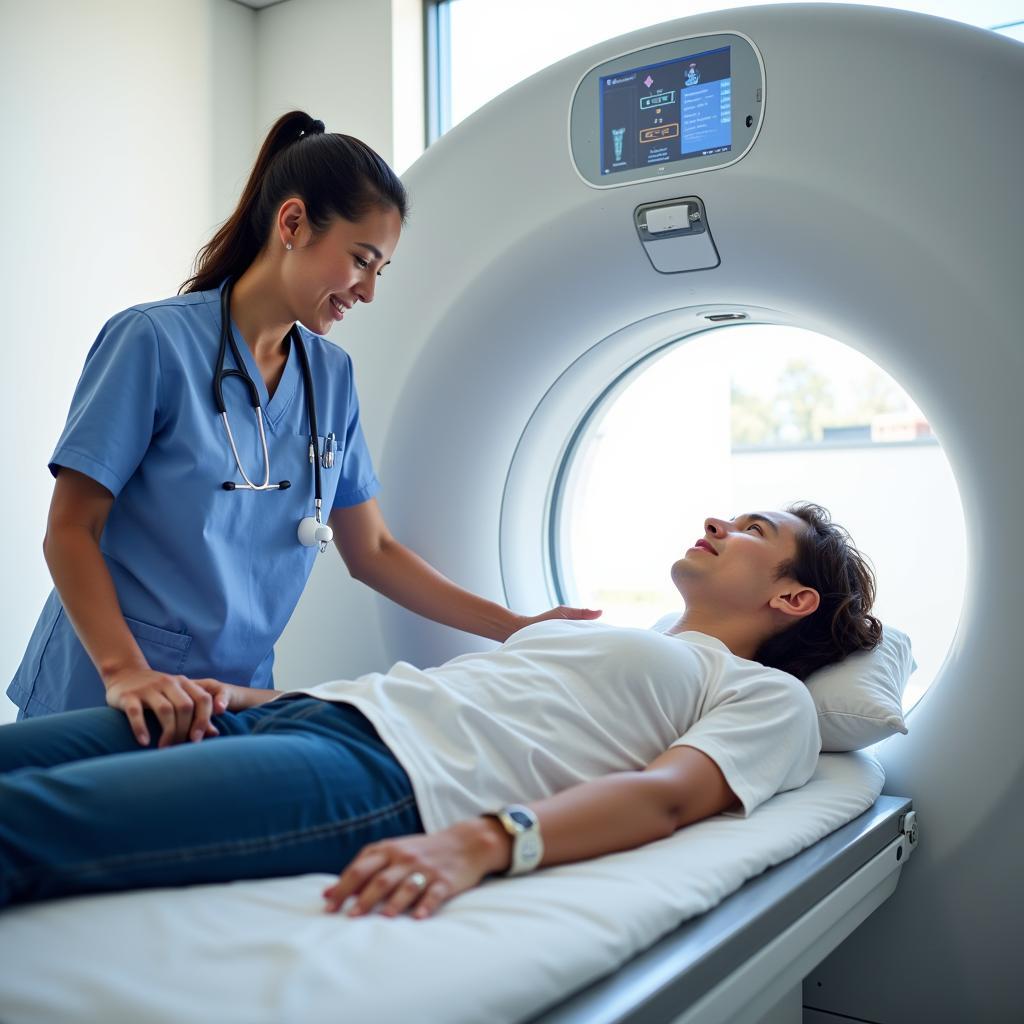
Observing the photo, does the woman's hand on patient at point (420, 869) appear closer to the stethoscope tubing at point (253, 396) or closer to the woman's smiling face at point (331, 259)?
the stethoscope tubing at point (253, 396)

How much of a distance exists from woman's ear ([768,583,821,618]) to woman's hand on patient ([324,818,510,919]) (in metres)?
0.72

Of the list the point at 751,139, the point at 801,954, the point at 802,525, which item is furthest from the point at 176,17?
the point at 801,954

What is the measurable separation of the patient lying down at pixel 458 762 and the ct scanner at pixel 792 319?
0.05 meters

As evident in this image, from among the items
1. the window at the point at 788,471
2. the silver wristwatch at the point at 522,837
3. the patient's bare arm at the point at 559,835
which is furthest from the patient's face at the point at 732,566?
the window at the point at 788,471

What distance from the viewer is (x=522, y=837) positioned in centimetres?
102

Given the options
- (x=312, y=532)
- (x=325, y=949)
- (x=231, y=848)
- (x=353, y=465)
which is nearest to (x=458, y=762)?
(x=231, y=848)

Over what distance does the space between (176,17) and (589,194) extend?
1529mm

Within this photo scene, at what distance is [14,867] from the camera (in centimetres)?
91

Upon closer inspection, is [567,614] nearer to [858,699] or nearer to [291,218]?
[858,699]

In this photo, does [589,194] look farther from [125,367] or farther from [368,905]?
[368,905]

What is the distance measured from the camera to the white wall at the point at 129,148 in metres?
2.32

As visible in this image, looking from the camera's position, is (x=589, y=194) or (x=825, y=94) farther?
(x=589, y=194)

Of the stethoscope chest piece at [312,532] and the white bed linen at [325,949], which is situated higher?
the stethoscope chest piece at [312,532]

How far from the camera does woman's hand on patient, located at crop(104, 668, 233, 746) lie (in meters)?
1.23
